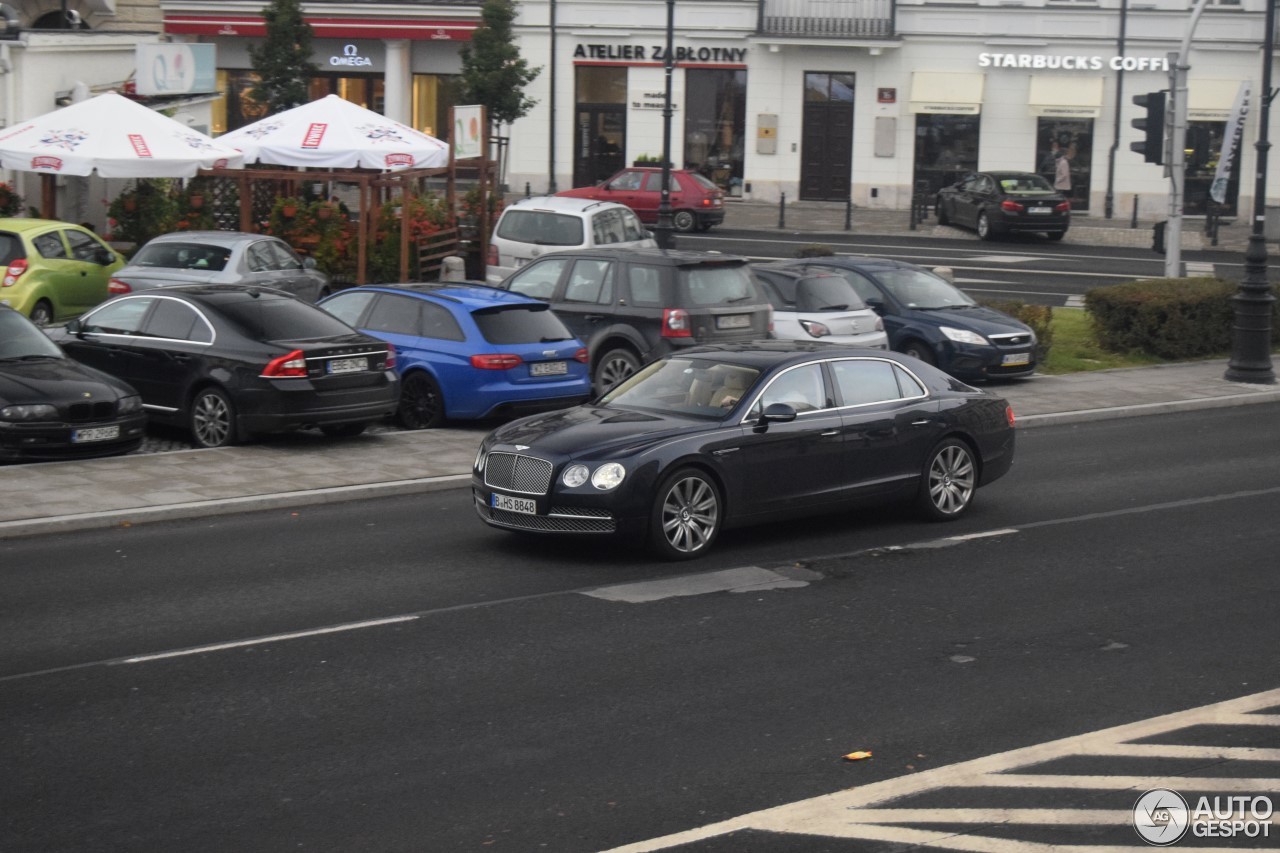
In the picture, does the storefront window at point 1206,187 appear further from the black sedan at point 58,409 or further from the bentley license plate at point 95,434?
the bentley license plate at point 95,434

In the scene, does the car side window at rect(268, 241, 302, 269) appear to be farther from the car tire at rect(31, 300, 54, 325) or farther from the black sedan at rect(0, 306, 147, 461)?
the black sedan at rect(0, 306, 147, 461)

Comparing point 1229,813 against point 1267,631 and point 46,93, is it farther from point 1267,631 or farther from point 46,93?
point 46,93

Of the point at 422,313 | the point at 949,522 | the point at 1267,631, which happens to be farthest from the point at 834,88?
the point at 1267,631

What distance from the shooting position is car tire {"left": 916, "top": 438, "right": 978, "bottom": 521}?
12.8m

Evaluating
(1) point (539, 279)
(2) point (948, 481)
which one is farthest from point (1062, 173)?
(2) point (948, 481)

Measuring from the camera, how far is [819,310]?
20.2 metres

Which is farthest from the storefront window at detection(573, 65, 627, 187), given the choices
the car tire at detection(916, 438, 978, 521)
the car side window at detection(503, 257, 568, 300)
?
the car tire at detection(916, 438, 978, 521)

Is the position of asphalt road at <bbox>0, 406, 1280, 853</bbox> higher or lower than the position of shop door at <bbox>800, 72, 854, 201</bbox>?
lower

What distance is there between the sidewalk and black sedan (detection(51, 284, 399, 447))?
0.41 metres

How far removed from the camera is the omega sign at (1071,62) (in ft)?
156

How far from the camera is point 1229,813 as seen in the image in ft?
21.9

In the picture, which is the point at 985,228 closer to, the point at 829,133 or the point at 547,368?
the point at 829,133

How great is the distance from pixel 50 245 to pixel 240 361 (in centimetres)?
868

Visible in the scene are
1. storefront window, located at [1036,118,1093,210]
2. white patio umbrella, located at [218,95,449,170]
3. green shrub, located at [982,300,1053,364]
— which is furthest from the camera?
storefront window, located at [1036,118,1093,210]
